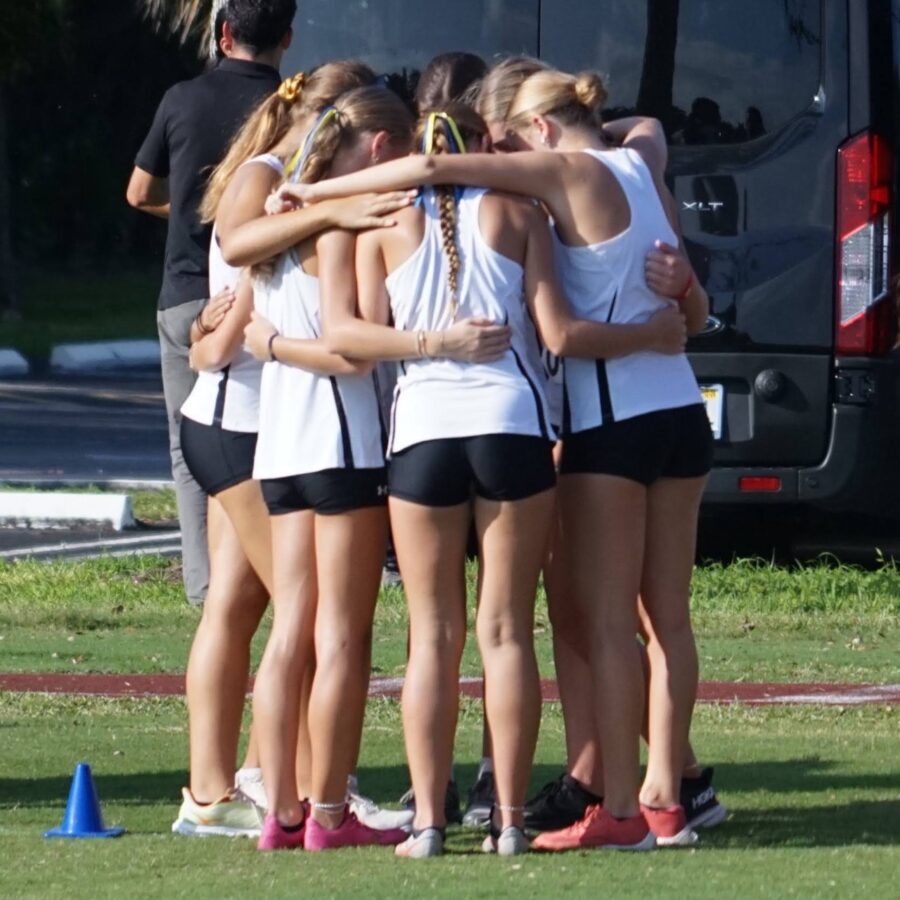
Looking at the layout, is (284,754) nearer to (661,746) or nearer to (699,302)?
(661,746)

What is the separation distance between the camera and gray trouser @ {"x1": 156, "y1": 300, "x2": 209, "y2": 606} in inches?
303

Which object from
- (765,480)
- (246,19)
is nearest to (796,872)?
(246,19)

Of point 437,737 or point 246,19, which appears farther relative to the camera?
point 246,19

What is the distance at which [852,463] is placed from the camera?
10594 mm

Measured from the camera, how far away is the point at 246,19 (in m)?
7.05

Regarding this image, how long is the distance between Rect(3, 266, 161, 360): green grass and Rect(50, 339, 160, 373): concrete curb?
1.60 feet

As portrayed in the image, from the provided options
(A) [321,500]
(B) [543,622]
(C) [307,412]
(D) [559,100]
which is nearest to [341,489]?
(A) [321,500]

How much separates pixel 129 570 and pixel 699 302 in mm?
6922

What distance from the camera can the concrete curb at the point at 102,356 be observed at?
108 feet

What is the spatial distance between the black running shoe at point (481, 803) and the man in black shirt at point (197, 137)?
183cm

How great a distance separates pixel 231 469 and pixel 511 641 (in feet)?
3.01

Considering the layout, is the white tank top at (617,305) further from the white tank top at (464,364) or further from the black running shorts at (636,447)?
the white tank top at (464,364)

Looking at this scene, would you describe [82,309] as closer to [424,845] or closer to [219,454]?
[219,454]

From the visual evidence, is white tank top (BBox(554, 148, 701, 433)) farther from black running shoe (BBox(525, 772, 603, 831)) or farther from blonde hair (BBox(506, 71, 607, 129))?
black running shoe (BBox(525, 772, 603, 831))
